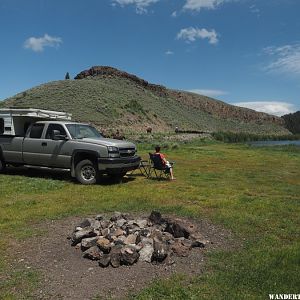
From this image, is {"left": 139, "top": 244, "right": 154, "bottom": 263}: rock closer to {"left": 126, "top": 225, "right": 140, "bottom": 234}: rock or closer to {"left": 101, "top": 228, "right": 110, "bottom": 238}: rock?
{"left": 126, "top": 225, "right": 140, "bottom": 234}: rock

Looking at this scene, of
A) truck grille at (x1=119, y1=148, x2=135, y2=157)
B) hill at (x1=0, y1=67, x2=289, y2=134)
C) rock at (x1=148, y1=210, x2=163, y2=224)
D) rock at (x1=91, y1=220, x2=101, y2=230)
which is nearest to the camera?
rock at (x1=91, y1=220, x2=101, y2=230)

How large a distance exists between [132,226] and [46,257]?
1.44m

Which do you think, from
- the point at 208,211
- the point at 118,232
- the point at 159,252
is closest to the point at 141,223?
the point at 118,232

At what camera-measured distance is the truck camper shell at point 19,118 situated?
15.1m

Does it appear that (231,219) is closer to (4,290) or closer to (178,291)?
(178,291)

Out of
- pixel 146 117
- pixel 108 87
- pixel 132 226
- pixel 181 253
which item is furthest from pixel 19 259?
pixel 108 87

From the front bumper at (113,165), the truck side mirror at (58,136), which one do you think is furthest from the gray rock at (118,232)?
the truck side mirror at (58,136)

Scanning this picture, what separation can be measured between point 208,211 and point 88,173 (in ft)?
17.4

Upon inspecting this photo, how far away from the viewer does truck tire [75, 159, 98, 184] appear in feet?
43.4

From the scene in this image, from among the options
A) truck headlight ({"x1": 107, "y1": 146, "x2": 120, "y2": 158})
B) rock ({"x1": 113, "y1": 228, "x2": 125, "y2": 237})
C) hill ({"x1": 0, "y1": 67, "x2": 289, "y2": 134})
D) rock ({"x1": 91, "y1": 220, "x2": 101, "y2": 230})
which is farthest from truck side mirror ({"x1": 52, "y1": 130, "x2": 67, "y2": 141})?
hill ({"x1": 0, "y1": 67, "x2": 289, "y2": 134})

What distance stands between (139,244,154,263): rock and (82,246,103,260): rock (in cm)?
60

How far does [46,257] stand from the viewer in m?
6.31

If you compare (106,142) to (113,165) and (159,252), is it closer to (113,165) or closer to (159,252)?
(113,165)

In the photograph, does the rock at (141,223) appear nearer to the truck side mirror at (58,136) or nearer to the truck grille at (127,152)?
the truck grille at (127,152)
